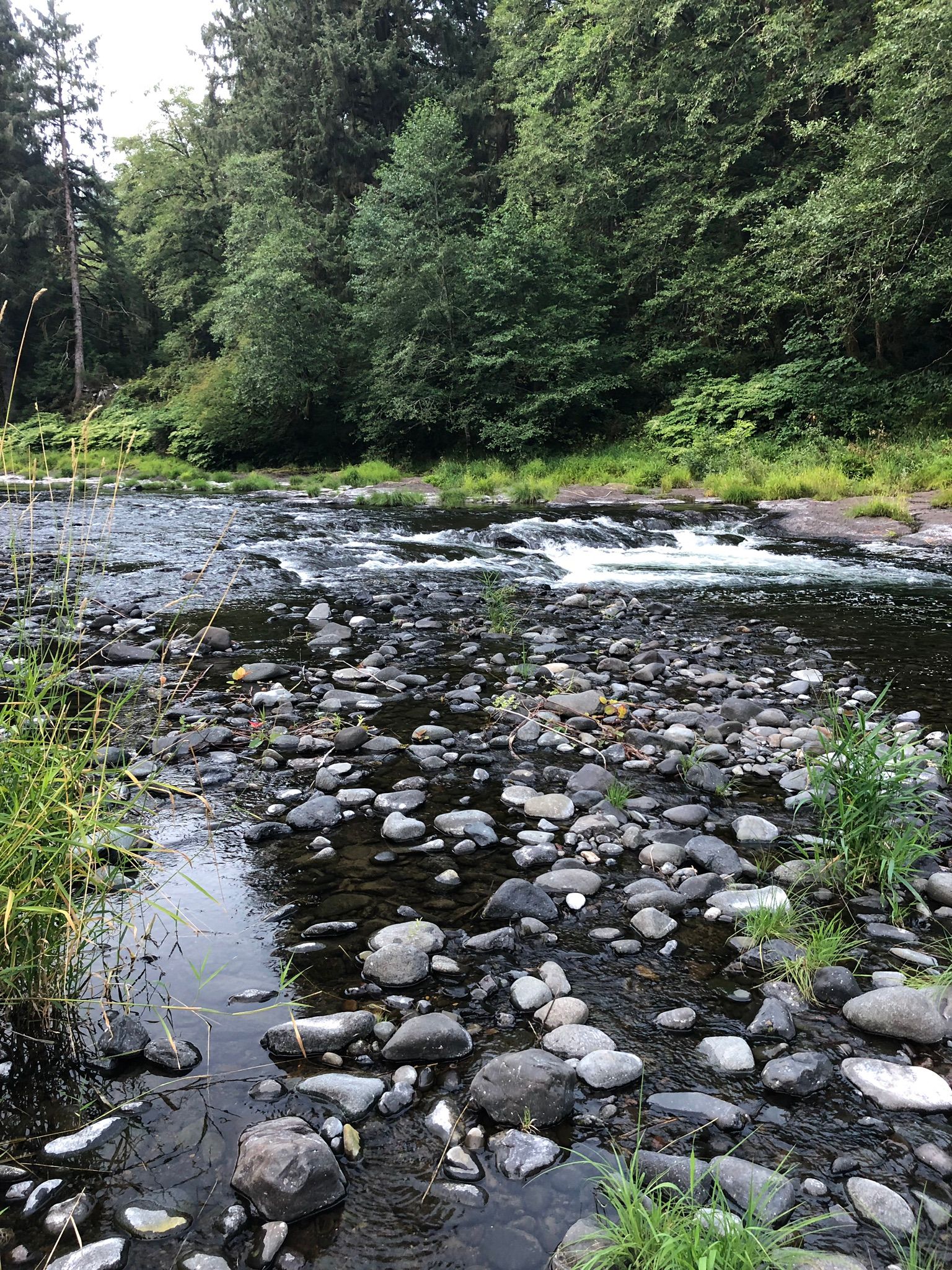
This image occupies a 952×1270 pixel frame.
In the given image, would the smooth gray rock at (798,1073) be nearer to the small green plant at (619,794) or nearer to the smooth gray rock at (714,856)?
the smooth gray rock at (714,856)

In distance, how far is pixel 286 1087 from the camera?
6.43 ft

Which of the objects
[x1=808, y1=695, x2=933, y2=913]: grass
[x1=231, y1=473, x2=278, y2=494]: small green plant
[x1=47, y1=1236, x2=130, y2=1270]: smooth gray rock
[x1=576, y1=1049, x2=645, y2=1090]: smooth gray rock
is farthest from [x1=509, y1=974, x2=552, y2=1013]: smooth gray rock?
[x1=231, y1=473, x2=278, y2=494]: small green plant

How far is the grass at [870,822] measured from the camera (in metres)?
2.85

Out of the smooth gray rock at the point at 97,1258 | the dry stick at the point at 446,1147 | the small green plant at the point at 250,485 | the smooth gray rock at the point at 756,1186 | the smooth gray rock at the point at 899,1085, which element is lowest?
the smooth gray rock at the point at 899,1085

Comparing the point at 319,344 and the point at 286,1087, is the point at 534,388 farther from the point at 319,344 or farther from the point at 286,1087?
the point at 286,1087

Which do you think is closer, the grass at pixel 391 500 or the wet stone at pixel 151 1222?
the wet stone at pixel 151 1222

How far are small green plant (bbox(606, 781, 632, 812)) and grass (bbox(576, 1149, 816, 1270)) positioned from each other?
1.97m

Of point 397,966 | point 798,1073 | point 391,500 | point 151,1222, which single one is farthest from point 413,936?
point 391,500

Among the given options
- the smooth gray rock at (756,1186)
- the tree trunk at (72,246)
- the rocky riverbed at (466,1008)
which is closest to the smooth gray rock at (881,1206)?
the rocky riverbed at (466,1008)

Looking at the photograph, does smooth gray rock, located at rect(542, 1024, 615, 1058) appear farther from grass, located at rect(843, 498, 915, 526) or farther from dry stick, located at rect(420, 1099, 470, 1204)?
grass, located at rect(843, 498, 915, 526)

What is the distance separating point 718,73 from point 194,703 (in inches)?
904

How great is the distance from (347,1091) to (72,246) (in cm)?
4206

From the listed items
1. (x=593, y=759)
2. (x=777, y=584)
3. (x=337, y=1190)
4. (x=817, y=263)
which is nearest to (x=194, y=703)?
(x=593, y=759)

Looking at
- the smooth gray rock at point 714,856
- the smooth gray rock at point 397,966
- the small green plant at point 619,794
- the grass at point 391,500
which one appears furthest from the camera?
the grass at point 391,500
